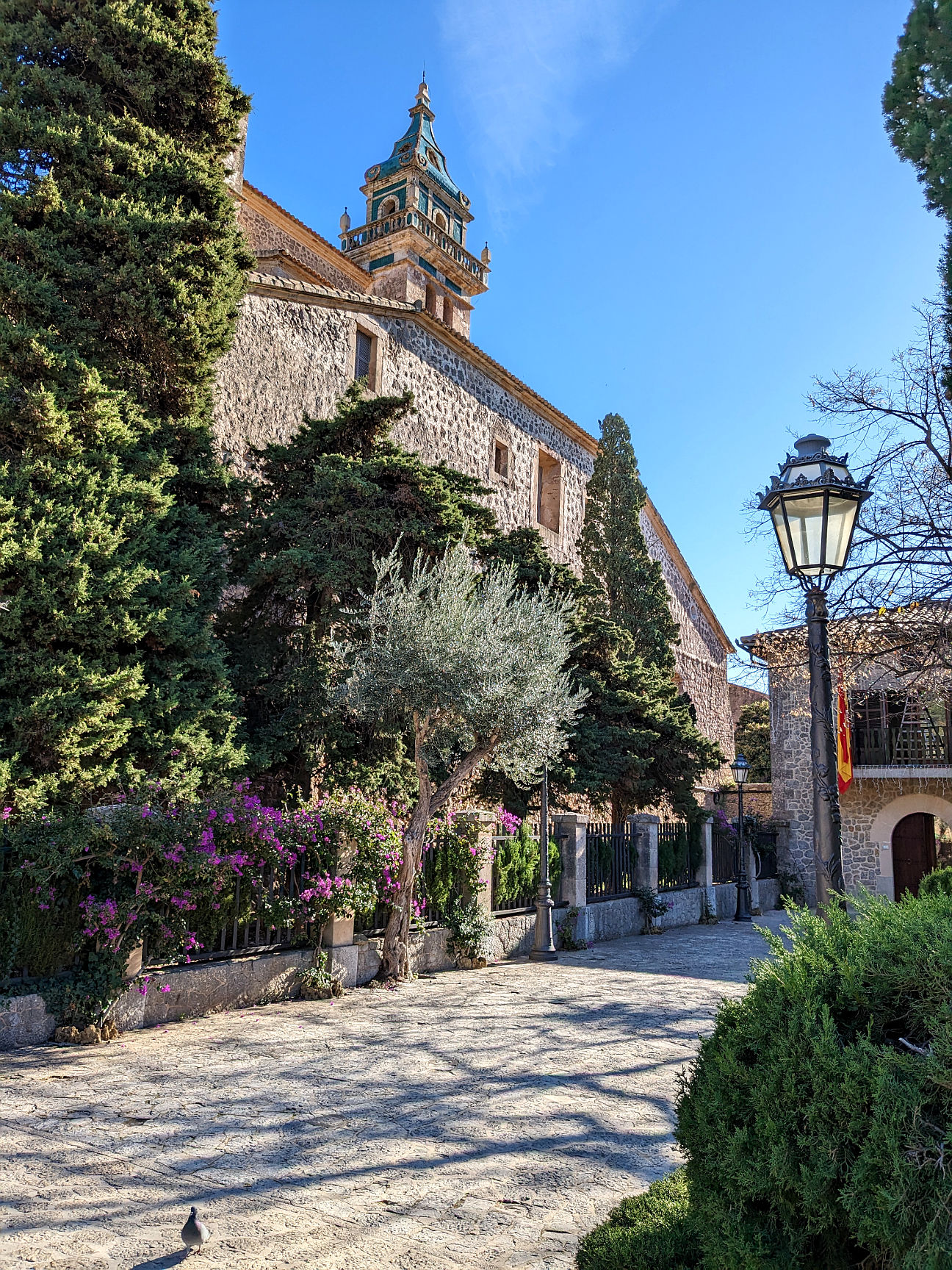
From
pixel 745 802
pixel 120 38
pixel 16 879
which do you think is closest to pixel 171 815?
pixel 16 879

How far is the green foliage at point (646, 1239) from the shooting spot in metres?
2.52

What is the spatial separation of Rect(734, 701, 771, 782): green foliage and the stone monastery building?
3.32m

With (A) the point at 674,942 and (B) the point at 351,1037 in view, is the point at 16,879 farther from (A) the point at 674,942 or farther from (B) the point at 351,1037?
(A) the point at 674,942

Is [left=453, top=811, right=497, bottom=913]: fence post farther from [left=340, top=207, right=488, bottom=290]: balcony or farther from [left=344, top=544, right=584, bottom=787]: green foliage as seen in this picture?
[left=340, top=207, right=488, bottom=290]: balcony

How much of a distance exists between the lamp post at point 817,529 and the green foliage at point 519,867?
7184 mm

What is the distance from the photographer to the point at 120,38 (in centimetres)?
986

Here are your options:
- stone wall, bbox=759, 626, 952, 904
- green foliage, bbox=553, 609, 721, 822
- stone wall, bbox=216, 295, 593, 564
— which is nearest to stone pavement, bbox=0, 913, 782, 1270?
green foliage, bbox=553, 609, 721, 822

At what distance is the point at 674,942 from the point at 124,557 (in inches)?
387

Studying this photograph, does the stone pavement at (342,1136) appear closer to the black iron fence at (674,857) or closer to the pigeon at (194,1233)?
the pigeon at (194,1233)

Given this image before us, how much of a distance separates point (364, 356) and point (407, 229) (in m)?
17.5

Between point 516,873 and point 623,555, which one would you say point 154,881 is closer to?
point 516,873

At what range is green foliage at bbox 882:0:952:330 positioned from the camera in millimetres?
8055

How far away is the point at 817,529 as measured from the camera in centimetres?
476

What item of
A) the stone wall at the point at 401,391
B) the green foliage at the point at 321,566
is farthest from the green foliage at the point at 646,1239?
the stone wall at the point at 401,391
